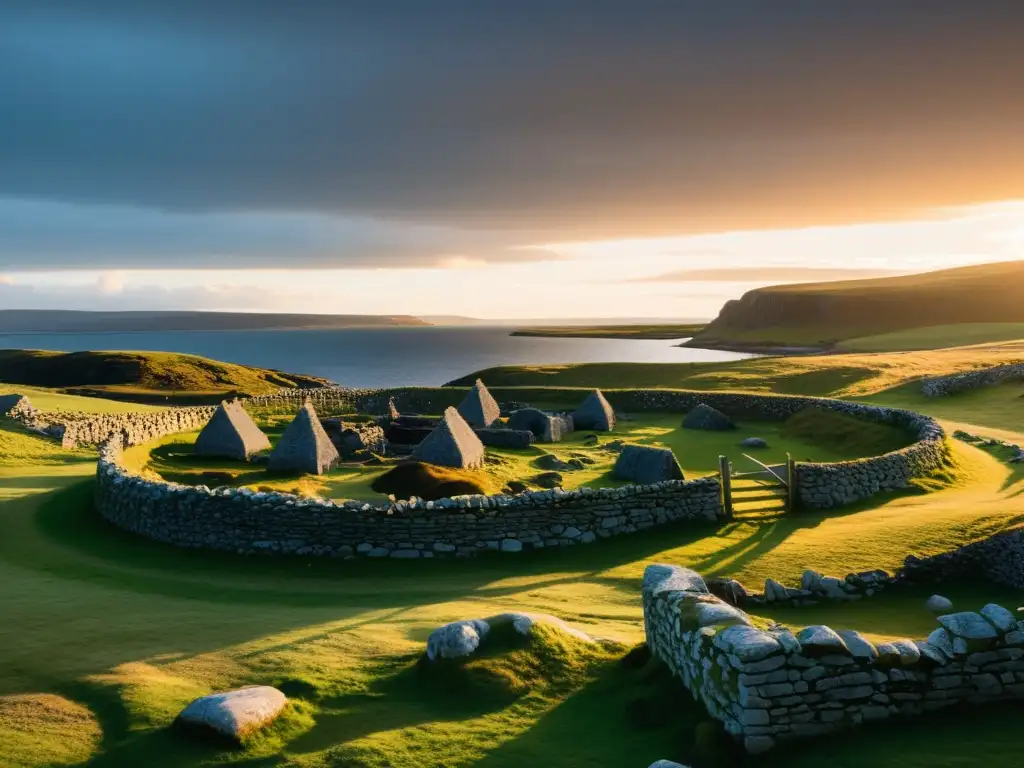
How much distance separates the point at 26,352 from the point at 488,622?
13279 cm

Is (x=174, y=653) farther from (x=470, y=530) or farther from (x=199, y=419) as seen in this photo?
(x=199, y=419)

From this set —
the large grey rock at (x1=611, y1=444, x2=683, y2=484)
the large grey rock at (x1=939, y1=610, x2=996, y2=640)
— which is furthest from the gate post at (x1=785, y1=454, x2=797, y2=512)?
the large grey rock at (x1=939, y1=610, x2=996, y2=640)

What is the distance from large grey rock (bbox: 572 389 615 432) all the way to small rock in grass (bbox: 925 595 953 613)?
26.7 m

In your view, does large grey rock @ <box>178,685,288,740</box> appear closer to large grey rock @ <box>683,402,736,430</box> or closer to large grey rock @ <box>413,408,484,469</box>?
large grey rock @ <box>413,408,484,469</box>

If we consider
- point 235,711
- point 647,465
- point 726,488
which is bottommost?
point 647,465

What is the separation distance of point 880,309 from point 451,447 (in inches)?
5917

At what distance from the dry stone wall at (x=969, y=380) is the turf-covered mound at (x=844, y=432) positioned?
12945 mm

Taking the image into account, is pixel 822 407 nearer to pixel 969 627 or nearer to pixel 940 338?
pixel 969 627

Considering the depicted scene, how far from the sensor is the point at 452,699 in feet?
30.3

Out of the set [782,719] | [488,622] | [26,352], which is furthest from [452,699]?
[26,352]

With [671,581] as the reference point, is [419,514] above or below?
below

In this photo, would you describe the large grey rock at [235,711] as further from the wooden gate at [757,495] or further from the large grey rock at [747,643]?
the wooden gate at [757,495]

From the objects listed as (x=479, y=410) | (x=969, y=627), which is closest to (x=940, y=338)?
(x=479, y=410)

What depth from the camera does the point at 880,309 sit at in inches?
6107
